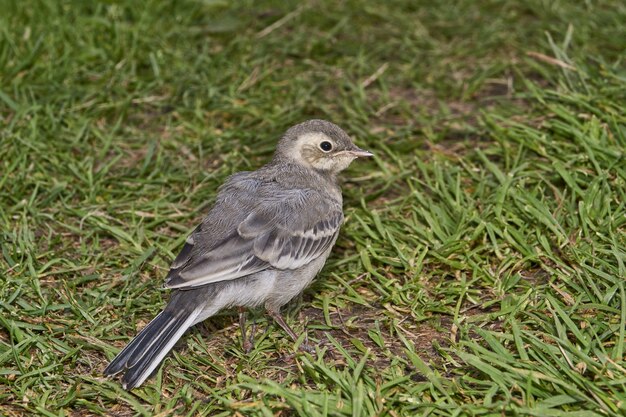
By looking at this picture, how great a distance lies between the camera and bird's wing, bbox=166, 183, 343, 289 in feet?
17.5

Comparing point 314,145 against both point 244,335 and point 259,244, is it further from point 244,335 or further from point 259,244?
point 244,335

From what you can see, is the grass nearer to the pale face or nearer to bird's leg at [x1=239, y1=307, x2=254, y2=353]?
bird's leg at [x1=239, y1=307, x2=254, y2=353]

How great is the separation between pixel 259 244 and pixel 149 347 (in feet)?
3.06

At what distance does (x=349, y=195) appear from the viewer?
713cm

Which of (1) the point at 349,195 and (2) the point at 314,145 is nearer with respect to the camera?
(2) the point at 314,145

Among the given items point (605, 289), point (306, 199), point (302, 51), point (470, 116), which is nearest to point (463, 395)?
point (605, 289)

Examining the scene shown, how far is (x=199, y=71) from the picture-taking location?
8.59 meters

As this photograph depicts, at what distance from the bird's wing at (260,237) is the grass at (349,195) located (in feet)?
1.52

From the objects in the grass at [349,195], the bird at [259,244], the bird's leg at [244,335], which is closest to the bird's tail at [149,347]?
the bird at [259,244]

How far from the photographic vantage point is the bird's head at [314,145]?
6316 millimetres

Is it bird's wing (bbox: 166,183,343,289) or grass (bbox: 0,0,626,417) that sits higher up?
bird's wing (bbox: 166,183,343,289)

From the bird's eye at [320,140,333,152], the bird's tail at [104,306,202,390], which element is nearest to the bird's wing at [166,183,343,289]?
the bird's tail at [104,306,202,390]

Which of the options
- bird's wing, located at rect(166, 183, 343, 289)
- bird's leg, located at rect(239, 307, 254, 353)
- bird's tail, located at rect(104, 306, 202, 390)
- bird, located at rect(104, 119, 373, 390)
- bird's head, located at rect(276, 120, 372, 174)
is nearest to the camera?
bird's tail, located at rect(104, 306, 202, 390)

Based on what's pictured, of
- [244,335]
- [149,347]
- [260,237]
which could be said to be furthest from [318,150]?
[149,347]
